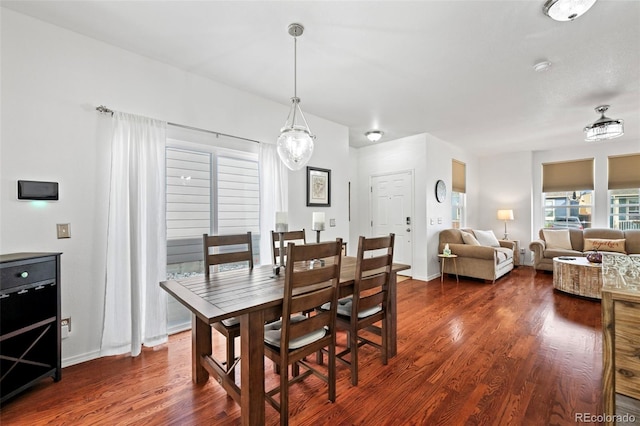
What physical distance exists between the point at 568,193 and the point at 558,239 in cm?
125

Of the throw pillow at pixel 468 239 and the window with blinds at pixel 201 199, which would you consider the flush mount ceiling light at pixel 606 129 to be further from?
the window with blinds at pixel 201 199

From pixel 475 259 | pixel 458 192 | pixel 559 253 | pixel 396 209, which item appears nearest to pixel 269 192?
pixel 396 209

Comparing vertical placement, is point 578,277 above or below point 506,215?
below

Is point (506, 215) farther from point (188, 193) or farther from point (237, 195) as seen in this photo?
point (188, 193)

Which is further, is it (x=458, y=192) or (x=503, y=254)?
(x=458, y=192)

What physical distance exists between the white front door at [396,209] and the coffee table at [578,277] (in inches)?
84.7

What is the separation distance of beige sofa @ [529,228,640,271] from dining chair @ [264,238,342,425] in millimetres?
5587

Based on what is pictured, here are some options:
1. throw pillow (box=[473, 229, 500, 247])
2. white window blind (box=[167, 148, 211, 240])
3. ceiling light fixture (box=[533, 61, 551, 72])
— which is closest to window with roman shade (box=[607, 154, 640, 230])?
throw pillow (box=[473, 229, 500, 247])

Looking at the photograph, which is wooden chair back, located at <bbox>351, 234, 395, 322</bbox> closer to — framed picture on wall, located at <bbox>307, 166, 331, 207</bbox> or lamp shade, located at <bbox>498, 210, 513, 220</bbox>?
framed picture on wall, located at <bbox>307, 166, 331, 207</bbox>

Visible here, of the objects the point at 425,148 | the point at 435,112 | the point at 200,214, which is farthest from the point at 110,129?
the point at 425,148

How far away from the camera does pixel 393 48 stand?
2.41m

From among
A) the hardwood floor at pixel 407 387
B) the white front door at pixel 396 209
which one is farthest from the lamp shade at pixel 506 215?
the hardwood floor at pixel 407 387

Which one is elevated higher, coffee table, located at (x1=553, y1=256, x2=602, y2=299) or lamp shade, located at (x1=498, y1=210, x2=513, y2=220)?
lamp shade, located at (x1=498, y1=210, x2=513, y2=220)

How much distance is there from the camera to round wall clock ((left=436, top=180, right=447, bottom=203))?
17.1ft
